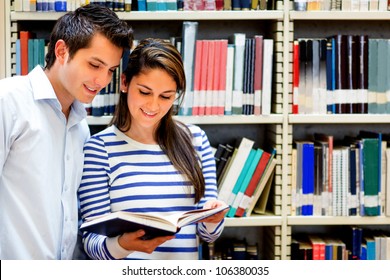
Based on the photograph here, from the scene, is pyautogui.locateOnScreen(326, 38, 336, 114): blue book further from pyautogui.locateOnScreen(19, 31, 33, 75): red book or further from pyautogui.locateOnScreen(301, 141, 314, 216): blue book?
pyautogui.locateOnScreen(19, 31, 33, 75): red book

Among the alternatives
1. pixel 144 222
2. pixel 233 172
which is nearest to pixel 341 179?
pixel 233 172

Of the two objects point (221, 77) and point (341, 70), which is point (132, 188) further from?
point (341, 70)

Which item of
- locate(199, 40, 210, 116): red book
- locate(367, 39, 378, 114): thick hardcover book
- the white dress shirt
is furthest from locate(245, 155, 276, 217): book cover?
the white dress shirt

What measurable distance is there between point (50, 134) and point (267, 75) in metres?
0.96

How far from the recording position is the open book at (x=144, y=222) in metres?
1.41

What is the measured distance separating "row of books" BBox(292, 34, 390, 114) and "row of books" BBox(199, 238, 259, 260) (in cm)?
62

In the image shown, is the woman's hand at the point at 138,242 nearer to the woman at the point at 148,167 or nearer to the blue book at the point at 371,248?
the woman at the point at 148,167

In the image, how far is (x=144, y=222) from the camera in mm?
1422

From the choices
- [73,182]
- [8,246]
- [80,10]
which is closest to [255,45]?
[80,10]

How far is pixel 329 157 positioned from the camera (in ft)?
7.35

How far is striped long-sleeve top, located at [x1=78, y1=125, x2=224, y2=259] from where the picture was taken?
1.64 meters

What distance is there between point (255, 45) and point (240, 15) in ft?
0.41

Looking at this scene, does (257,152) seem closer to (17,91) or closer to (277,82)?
(277,82)

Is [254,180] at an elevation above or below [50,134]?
below
